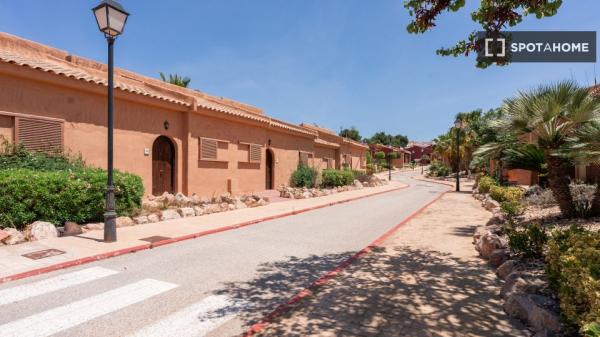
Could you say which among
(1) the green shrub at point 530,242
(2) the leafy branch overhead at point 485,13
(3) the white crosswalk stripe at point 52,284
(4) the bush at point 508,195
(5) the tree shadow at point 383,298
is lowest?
(5) the tree shadow at point 383,298

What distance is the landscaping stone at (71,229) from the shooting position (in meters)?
7.95

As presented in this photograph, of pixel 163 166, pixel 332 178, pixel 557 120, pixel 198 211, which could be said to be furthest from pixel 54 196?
pixel 332 178

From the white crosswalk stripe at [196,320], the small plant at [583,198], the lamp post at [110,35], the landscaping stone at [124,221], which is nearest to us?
the white crosswalk stripe at [196,320]

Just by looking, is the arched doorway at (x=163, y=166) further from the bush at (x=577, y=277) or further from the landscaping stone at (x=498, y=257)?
the bush at (x=577, y=277)

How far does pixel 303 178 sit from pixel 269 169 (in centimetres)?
286

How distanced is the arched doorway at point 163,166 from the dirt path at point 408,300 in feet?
33.1

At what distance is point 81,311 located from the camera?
13.6ft

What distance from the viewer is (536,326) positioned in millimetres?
3594

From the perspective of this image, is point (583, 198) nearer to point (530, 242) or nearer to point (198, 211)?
point (530, 242)

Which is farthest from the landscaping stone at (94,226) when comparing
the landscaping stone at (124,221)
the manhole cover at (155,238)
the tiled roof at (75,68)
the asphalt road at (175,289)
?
the tiled roof at (75,68)

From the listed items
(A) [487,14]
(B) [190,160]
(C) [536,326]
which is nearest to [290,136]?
(B) [190,160]

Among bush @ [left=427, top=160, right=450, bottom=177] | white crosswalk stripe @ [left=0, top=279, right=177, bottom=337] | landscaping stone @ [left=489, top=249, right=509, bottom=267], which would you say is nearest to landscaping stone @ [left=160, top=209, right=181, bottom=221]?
white crosswalk stripe @ [left=0, top=279, right=177, bottom=337]

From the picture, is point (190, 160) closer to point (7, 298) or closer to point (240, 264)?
point (240, 264)

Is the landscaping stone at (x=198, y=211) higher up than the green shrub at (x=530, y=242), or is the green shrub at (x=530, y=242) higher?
the green shrub at (x=530, y=242)
